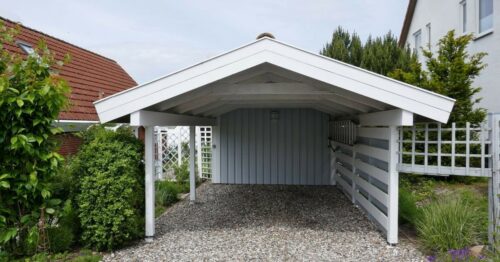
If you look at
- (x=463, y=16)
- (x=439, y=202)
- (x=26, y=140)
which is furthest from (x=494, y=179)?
(x=463, y=16)

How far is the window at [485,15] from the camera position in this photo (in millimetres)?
8579

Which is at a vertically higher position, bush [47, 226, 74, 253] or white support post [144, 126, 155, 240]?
white support post [144, 126, 155, 240]

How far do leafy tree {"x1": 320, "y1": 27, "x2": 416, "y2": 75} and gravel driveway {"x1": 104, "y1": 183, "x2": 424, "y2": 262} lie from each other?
5.92m

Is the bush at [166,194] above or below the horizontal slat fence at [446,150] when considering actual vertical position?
below

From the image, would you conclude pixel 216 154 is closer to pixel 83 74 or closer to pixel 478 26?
pixel 83 74

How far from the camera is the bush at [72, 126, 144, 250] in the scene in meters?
4.39

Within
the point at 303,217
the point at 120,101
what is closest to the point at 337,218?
the point at 303,217

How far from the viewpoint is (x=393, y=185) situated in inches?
183

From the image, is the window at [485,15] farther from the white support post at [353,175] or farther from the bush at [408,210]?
the bush at [408,210]

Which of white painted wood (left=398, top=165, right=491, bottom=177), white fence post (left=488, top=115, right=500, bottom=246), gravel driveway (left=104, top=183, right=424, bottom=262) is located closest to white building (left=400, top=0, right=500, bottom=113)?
gravel driveway (left=104, top=183, right=424, bottom=262)

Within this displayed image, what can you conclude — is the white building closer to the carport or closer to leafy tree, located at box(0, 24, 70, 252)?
the carport

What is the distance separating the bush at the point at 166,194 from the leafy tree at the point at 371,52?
792 cm

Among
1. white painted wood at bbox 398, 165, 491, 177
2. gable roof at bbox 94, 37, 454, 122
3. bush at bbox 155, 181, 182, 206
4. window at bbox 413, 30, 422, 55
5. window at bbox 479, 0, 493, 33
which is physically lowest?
bush at bbox 155, 181, 182, 206

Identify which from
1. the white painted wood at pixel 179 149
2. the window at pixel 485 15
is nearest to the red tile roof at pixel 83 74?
the white painted wood at pixel 179 149
